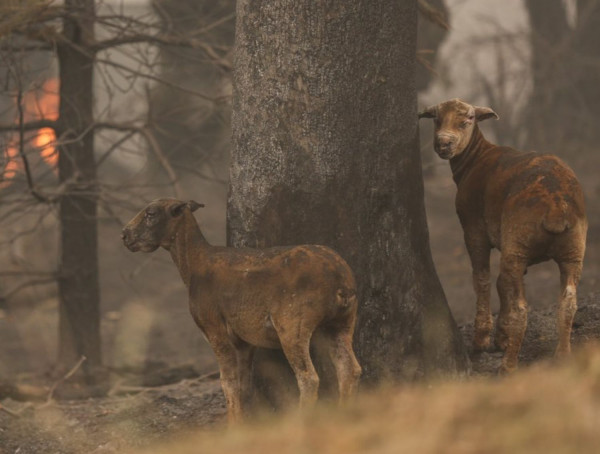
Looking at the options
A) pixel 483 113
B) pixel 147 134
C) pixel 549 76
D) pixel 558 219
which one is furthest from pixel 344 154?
pixel 549 76

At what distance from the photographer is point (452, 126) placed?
22.9 ft

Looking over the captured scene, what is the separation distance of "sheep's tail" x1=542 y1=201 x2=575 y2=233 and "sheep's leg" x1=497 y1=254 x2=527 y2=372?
1.06 feet

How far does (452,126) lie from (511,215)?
34.6 inches

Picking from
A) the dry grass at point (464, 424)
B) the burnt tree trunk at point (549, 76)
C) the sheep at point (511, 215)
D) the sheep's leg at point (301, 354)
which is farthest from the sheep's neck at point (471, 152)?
the burnt tree trunk at point (549, 76)

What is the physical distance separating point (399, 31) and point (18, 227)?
15.7 metres

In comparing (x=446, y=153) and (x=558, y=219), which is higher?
(x=446, y=153)

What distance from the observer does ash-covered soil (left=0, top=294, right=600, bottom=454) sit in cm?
731

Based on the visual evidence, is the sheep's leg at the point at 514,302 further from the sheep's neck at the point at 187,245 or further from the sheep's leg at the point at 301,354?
the sheep's neck at the point at 187,245

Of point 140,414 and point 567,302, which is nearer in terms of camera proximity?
point 567,302

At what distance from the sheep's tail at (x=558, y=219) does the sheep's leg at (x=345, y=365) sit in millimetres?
1434

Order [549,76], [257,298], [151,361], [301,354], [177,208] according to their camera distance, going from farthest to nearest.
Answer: [549,76] → [151,361] → [177,208] → [257,298] → [301,354]

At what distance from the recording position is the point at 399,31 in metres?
6.88

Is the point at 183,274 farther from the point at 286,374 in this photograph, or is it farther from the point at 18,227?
the point at 18,227

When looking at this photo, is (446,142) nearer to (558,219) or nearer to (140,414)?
(558,219)
